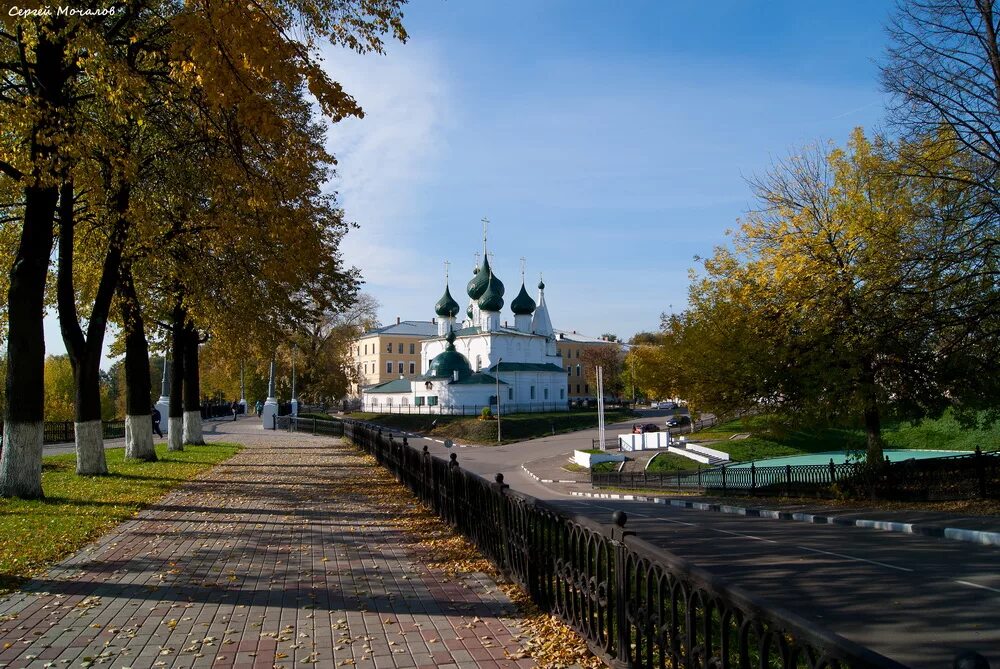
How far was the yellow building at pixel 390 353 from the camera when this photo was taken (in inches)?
3472

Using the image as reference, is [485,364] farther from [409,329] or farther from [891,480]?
[891,480]

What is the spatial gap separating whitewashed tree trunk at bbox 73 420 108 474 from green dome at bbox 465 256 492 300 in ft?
194

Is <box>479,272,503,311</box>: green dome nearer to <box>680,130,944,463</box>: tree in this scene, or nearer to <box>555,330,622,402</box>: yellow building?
<box>555,330,622,402</box>: yellow building

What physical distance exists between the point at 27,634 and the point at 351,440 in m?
27.6

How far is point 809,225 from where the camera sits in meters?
18.3

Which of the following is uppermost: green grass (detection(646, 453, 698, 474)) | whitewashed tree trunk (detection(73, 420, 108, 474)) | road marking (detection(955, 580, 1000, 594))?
whitewashed tree trunk (detection(73, 420, 108, 474))

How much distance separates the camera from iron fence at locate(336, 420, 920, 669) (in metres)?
2.75

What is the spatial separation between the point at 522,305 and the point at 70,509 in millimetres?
64628

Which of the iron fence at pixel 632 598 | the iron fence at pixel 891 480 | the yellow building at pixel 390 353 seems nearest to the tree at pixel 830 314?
the iron fence at pixel 891 480

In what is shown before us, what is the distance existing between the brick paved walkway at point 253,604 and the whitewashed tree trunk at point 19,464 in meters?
2.39

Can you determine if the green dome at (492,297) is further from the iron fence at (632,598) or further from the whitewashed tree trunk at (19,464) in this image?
the iron fence at (632,598)

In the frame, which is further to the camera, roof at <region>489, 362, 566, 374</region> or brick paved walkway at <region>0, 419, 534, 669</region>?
roof at <region>489, 362, 566, 374</region>

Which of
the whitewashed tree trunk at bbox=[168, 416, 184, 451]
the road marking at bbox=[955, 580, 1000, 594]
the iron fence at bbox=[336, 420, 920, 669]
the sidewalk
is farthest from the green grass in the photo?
the iron fence at bbox=[336, 420, 920, 669]

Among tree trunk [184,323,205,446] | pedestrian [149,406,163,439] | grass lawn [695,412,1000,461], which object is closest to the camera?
tree trunk [184,323,205,446]
